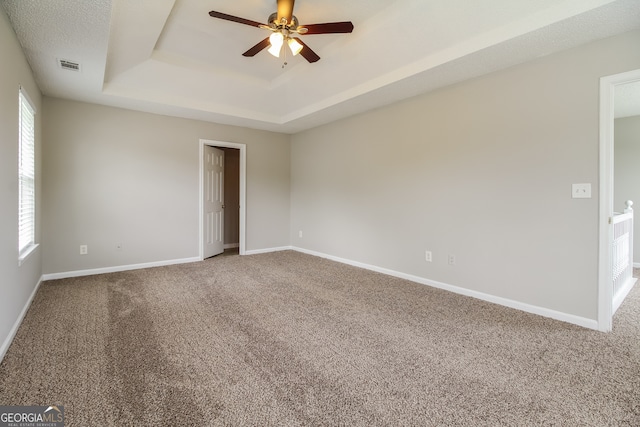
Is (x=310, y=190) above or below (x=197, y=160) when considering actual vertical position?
below

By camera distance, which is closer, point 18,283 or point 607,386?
point 607,386

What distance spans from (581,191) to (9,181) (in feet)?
15.2

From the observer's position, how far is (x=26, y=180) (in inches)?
122

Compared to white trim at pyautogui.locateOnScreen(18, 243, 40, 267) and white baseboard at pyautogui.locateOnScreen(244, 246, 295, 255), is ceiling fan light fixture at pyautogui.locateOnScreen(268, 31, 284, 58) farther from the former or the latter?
white baseboard at pyautogui.locateOnScreen(244, 246, 295, 255)

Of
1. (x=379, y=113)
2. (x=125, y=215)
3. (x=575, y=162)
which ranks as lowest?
(x=125, y=215)

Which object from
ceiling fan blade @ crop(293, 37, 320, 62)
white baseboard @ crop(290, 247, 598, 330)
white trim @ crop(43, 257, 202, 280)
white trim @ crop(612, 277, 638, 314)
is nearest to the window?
white trim @ crop(43, 257, 202, 280)

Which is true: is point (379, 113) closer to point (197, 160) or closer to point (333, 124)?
point (333, 124)

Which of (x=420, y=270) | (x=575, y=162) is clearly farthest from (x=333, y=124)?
(x=575, y=162)

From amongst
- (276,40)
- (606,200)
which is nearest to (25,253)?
(276,40)

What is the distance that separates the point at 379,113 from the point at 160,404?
4.07m

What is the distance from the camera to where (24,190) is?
3.00 meters

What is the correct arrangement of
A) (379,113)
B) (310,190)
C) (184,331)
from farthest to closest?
(310,190) < (379,113) < (184,331)

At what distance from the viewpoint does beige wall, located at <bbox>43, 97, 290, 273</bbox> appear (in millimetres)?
3967

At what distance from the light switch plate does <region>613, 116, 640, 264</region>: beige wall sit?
340cm
